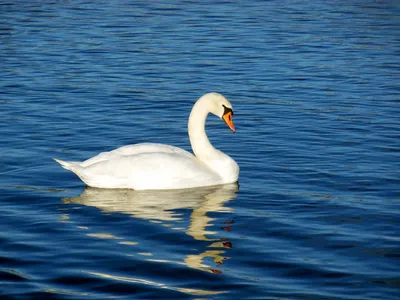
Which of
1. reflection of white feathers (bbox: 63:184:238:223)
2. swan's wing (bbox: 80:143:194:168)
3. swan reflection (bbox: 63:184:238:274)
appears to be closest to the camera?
swan reflection (bbox: 63:184:238:274)

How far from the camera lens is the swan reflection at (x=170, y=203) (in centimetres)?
1135

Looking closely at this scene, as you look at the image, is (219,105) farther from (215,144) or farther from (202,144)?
(215,144)

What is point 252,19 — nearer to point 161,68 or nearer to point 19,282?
point 161,68

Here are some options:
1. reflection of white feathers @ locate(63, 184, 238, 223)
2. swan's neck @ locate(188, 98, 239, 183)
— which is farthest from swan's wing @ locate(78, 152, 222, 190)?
swan's neck @ locate(188, 98, 239, 183)

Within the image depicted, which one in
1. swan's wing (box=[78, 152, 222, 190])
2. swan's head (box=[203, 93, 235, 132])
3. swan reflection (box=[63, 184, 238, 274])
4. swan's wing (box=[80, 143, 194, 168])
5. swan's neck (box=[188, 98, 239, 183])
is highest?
swan's head (box=[203, 93, 235, 132])

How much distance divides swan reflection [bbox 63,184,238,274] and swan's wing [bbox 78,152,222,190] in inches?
4.3

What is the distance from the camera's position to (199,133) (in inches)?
538

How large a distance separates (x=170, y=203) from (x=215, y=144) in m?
3.30

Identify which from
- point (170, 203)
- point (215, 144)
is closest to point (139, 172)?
point (170, 203)

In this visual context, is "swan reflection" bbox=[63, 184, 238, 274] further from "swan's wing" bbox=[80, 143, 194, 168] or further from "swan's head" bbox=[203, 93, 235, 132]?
"swan's head" bbox=[203, 93, 235, 132]

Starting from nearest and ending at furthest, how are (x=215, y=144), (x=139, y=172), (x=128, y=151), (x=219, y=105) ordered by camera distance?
(x=139, y=172) < (x=128, y=151) < (x=219, y=105) < (x=215, y=144)

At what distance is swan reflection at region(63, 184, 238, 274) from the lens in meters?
11.4

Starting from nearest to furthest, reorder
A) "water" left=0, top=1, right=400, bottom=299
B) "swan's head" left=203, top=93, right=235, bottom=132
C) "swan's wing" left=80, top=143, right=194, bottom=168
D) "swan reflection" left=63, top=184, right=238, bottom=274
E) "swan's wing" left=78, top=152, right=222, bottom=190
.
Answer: "water" left=0, top=1, right=400, bottom=299 < "swan reflection" left=63, top=184, right=238, bottom=274 < "swan's wing" left=78, top=152, right=222, bottom=190 < "swan's wing" left=80, top=143, right=194, bottom=168 < "swan's head" left=203, top=93, right=235, bottom=132

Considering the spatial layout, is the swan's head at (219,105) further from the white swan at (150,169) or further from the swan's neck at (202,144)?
the white swan at (150,169)
